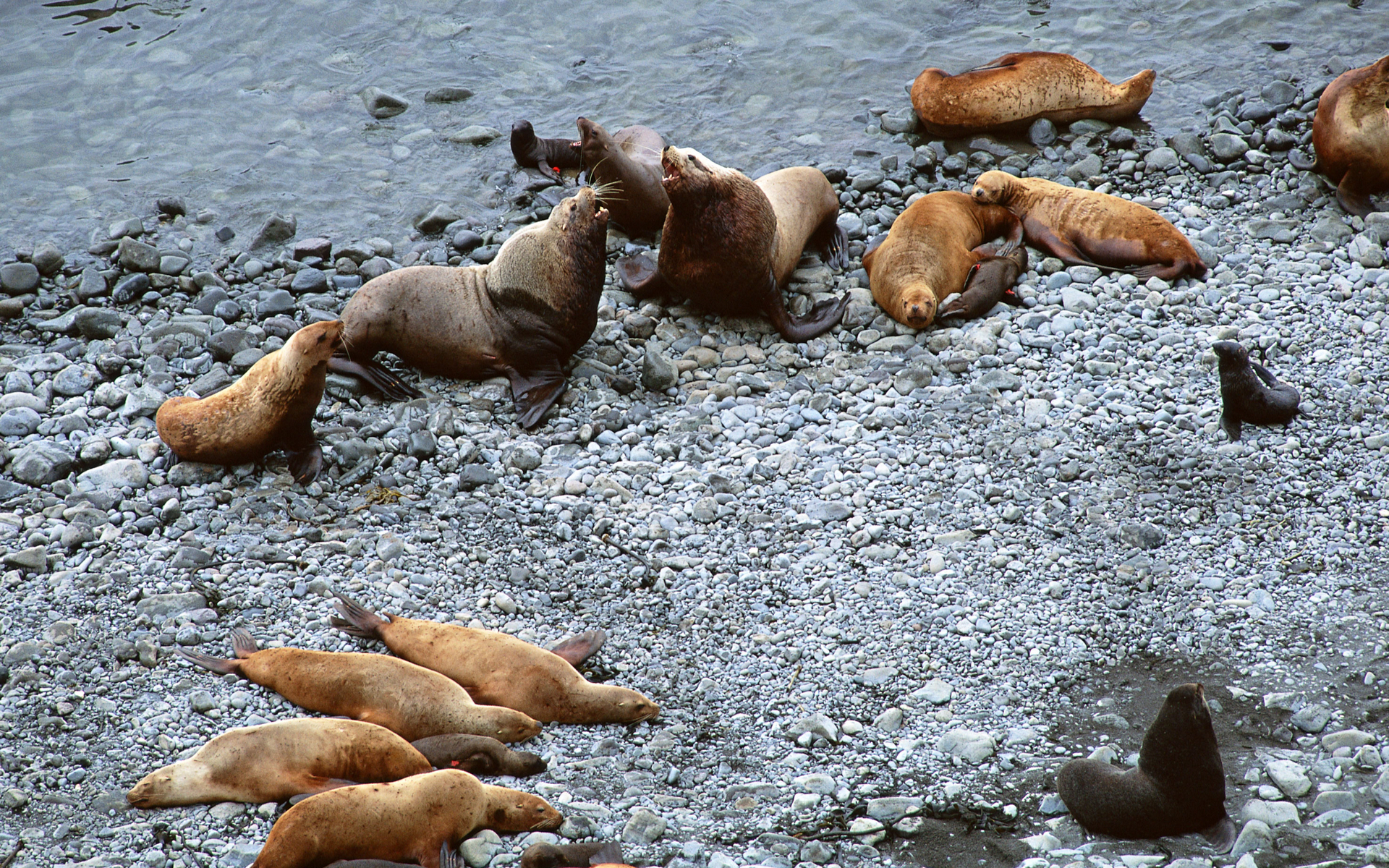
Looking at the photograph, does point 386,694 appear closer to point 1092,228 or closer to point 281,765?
point 281,765

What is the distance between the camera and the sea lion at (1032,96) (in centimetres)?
904

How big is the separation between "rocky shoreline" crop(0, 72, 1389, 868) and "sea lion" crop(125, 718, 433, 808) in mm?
108

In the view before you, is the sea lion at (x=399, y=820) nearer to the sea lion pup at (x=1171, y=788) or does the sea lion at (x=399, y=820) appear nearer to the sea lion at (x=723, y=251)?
the sea lion pup at (x=1171, y=788)

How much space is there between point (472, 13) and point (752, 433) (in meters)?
7.46

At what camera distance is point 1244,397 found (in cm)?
570

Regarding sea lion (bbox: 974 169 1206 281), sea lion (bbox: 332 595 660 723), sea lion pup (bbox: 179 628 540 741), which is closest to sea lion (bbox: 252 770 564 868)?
sea lion pup (bbox: 179 628 540 741)

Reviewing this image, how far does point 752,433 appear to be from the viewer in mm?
6191

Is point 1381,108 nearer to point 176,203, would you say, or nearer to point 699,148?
point 699,148

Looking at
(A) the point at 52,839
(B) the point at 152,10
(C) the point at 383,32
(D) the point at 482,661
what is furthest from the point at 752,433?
(B) the point at 152,10

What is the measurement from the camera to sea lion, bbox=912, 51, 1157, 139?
29.7ft

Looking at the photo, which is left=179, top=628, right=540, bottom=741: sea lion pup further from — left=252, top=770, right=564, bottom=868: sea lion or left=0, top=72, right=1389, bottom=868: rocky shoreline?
left=252, top=770, right=564, bottom=868: sea lion

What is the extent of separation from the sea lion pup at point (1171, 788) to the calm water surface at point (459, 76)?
6.48 m

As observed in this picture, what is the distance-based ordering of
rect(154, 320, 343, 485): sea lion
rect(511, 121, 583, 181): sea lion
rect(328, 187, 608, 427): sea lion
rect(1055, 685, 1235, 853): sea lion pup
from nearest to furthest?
rect(1055, 685, 1235, 853): sea lion pup → rect(154, 320, 343, 485): sea lion → rect(328, 187, 608, 427): sea lion → rect(511, 121, 583, 181): sea lion

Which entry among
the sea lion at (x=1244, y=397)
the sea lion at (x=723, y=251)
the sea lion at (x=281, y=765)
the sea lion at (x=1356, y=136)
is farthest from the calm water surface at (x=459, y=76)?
the sea lion at (x=281, y=765)
